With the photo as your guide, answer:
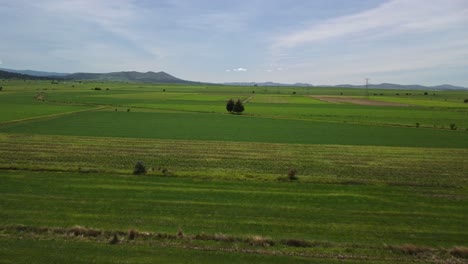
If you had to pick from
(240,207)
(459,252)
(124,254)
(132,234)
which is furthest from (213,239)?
(459,252)

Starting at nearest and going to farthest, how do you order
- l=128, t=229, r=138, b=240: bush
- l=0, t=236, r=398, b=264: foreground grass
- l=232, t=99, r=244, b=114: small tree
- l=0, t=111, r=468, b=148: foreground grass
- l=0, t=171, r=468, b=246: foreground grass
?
l=0, t=236, r=398, b=264: foreground grass
l=128, t=229, r=138, b=240: bush
l=0, t=171, r=468, b=246: foreground grass
l=0, t=111, r=468, b=148: foreground grass
l=232, t=99, r=244, b=114: small tree

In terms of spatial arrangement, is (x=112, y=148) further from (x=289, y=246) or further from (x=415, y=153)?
(x=415, y=153)

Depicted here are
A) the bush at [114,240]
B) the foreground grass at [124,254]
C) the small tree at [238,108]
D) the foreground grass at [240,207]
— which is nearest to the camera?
the foreground grass at [124,254]

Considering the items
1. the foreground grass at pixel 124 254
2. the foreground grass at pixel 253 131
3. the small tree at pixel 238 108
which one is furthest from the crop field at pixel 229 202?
the small tree at pixel 238 108

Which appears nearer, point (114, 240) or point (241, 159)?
point (114, 240)

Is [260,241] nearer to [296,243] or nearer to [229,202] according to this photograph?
[296,243]

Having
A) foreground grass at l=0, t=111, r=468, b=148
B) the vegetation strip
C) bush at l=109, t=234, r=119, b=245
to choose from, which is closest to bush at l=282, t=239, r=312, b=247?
the vegetation strip

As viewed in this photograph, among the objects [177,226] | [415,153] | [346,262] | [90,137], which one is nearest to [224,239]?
[177,226]

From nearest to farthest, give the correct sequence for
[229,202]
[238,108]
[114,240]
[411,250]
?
[411,250] → [114,240] → [229,202] → [238,108]

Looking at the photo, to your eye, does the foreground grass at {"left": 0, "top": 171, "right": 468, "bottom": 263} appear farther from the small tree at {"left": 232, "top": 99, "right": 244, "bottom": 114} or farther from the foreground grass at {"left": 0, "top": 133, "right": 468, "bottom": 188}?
the small tree at {"left": 232, "top": 99, "right": 244, "bottom": 114}

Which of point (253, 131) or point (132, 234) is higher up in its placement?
point (253, 131)

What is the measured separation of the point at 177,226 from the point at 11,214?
24.7 ft

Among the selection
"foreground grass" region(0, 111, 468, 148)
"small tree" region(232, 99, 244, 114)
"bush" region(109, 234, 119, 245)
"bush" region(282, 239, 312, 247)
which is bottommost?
"bush" region(109, 234, 119, 245)

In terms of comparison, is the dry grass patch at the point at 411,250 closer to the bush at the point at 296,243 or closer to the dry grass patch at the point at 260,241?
the bush at the point at 296,243
